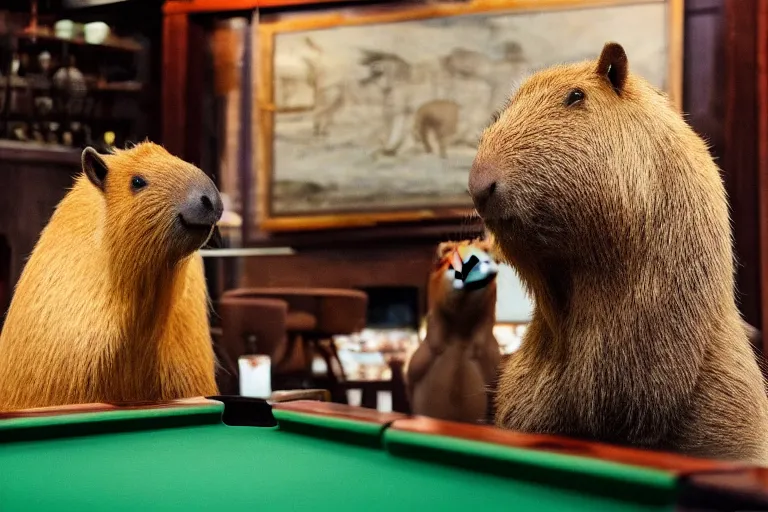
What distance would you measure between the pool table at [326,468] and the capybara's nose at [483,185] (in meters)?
0.35

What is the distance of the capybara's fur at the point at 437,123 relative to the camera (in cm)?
280

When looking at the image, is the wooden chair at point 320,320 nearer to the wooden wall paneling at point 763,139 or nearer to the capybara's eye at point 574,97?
the wooden wall paneling at point 763,139

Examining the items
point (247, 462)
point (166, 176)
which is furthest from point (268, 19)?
point (247, 462)

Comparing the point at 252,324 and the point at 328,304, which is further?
the point at 328,304

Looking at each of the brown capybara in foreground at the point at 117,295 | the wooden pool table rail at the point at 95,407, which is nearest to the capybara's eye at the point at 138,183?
the brown capybara in foreground at the point at 117,295

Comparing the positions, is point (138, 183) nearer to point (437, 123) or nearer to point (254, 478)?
point (254, 478)

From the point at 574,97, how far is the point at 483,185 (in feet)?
0.71

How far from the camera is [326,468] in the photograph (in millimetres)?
1045

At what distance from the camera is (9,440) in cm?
126

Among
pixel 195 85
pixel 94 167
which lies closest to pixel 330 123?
pixel 195 85

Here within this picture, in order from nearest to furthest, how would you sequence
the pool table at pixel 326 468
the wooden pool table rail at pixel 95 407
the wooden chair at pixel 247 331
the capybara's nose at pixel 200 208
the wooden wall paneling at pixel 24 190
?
1. the pool table at pixel 326 468
2. the wooden pool table rail at pixel 95 407
3. the capybara's nose at pixel 200 208
4. the wooden wall paneling at pixel 24 190
5. the wooden chair at pixel 247 331

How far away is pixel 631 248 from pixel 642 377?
0.65 feet

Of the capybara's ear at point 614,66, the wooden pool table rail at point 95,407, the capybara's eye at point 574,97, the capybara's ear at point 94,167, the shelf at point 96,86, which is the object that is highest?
the shelf at point 96,86

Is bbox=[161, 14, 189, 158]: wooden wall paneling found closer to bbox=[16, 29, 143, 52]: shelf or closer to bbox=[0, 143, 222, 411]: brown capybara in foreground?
bbox=[16, 29, 143, 52]: shelf
